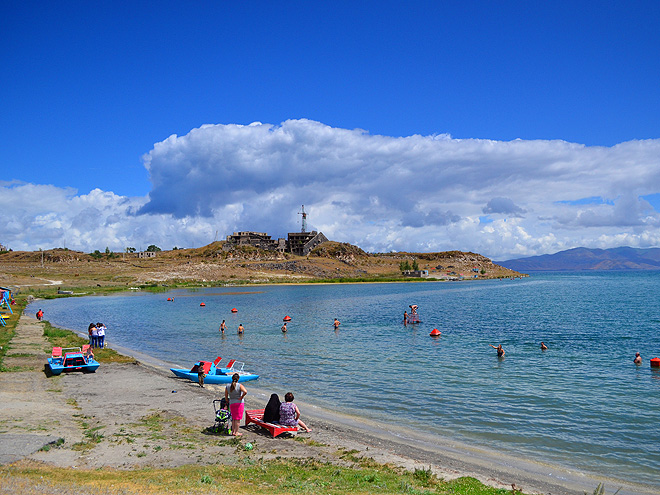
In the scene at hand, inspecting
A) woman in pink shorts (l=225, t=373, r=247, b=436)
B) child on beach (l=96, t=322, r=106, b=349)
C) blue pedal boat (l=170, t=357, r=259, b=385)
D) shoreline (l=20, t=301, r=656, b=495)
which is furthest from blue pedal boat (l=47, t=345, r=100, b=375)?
woman in pink shorts (l=225, t=373, r=247, b=436)

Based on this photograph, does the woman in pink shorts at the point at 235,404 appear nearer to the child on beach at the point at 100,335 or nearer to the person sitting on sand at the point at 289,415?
the person sitting on sand at the point at 289,415

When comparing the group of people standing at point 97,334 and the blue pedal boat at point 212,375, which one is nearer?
the blue pedal boat at point 212,375

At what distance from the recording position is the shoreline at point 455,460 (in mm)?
13555

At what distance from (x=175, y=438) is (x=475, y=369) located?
2041 cm

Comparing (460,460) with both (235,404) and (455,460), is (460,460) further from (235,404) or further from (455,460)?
(235,404)

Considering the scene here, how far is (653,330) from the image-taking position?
4562cm

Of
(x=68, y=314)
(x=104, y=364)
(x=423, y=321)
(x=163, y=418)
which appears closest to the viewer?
(x=163, y=418)

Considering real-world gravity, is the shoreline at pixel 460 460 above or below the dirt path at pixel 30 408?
below

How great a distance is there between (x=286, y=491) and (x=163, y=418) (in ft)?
30.4

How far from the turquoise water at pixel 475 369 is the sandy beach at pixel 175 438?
1523mm

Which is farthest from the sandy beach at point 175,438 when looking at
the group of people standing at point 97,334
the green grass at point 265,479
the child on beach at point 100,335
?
the child on beach at point 100,335

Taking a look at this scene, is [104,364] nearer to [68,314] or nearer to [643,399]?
[643,399]

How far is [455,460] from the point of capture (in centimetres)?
1531

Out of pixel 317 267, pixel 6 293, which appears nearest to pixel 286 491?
pixel 6 293
